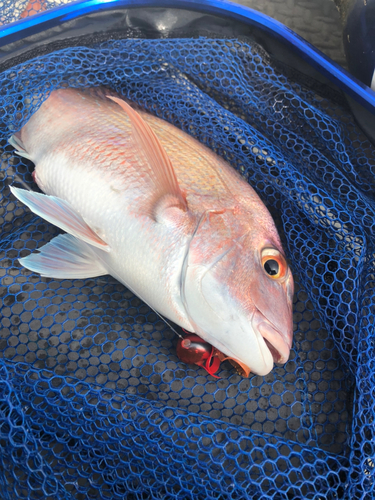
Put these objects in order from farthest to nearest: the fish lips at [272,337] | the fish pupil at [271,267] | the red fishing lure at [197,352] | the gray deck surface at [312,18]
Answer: the gray deck surface at [312,18]
the red fishing lure at [197,352]
the fish pupil at [271,267]
the fish lips at [272,337]

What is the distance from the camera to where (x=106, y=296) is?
159cm

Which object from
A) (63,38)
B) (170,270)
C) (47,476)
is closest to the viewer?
(47,476)

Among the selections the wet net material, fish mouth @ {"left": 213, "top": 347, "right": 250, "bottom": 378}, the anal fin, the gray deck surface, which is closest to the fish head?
fish mouth @ {"left": 213, "top": 347, "right": 250, "bottom": 378}

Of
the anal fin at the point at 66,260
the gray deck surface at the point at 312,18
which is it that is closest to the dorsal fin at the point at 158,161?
the anal fin at the point at 66,260

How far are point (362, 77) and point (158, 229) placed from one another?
4.68 feet

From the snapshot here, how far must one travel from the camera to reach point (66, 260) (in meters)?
1.47

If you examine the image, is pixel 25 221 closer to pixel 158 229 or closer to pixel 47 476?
pixel 158 229

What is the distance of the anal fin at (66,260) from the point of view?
1445 mm

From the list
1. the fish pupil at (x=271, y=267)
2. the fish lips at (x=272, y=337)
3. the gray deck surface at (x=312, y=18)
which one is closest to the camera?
the fish lips at (x=272, y=337)

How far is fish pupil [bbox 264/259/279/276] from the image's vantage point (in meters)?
1.28

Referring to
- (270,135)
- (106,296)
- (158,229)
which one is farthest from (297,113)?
(106,296)

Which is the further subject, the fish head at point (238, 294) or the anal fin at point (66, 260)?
the anal fin at point (66, 260)

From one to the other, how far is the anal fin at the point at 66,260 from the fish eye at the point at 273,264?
0.69 metres

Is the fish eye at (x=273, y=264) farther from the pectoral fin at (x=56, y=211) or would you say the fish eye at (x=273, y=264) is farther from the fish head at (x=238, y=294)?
the pectoral fin at (x=56, y=211)
